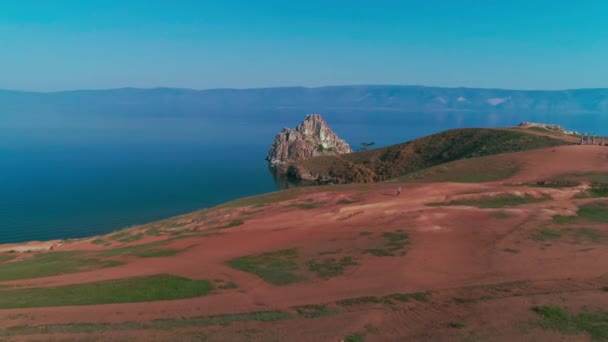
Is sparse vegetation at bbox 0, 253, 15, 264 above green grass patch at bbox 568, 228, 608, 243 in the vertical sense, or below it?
below

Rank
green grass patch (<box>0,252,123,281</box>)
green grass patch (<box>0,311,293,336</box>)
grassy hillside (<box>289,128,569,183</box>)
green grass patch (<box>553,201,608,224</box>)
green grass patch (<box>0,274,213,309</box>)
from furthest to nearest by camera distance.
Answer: grassy hillside (<box>289,128,569,183</box>) → green grass patch (<box>553,201,608,224</box>) → green grass patch (<box>0,252,123,281</box>) → green grass patch (<box>0,274,213,309</box>) → green grass patch (<box>0,311,293,336</box>)

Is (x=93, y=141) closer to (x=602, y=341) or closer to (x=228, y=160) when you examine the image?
(x=228, y=160)

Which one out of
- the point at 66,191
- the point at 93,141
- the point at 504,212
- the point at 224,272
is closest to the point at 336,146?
the point at 66,191

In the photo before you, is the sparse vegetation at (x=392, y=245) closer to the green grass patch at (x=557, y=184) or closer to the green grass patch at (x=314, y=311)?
the green grass patch at (x=314, y=311)

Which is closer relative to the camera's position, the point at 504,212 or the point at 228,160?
the point at 504,212

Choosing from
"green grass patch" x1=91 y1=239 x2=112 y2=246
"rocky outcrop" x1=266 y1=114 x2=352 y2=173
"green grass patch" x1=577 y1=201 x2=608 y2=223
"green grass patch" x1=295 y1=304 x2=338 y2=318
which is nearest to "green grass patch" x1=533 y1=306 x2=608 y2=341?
"green grass patch" x1=295 y1=304 x2=338 y2=318

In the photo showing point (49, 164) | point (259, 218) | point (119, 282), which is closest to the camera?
point (119, 282)

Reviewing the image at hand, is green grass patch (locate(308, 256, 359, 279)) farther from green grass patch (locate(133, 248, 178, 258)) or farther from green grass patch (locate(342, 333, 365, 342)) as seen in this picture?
green grass patch (locate(133, 248, 178, 258))
